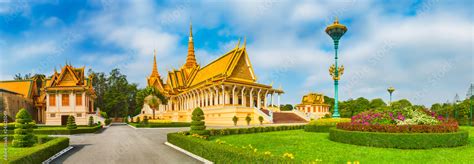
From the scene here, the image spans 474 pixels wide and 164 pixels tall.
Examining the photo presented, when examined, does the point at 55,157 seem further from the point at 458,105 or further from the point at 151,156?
the point at 458,105

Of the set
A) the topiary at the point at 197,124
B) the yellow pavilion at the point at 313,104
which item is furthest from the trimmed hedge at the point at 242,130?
the yellow pavilion at the point at 313,104

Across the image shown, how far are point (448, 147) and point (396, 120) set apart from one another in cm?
233

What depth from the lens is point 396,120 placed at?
43.0 feet

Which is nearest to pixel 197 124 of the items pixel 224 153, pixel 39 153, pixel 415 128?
pixel 224 153

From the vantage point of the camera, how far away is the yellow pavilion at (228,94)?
38.2 metres

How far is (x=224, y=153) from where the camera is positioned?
27.2 ft

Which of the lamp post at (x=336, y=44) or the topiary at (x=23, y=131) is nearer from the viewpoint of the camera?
the topiary at (x=23, y=131)

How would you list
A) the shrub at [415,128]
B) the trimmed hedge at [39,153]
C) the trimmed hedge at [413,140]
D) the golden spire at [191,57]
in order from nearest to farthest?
the trimmed hedge at [39,153] < the trimmed hedge at [413,140] < the shrub at [415,128] < the golden spire at [191,57]

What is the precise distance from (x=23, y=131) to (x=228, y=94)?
3081 centimetres

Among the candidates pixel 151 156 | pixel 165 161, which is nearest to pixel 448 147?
pixel 165 161

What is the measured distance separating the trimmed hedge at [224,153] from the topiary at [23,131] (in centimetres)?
713

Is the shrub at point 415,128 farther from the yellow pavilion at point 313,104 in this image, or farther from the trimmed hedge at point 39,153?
the yellow pavilion at point 313,104

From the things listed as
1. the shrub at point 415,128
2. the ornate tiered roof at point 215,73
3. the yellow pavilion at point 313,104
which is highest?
the ornate tiered roof at point 215,73

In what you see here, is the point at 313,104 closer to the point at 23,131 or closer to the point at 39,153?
the point at 23,131
